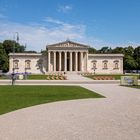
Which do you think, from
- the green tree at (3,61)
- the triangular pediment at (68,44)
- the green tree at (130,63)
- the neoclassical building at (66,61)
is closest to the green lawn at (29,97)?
the green tree at (3,61)

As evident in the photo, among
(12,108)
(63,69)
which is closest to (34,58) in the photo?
(63,69)

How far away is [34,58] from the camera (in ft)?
404

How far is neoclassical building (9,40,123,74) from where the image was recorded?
396ft

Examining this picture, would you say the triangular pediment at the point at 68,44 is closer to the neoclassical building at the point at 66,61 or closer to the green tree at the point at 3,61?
the neoclassical building at the point at 66,61

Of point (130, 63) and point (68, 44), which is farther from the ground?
point (68, 44)

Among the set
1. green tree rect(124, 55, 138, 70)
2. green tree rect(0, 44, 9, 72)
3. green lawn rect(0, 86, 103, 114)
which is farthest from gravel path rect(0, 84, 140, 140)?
green tree rect(124, 55, 138, 70)

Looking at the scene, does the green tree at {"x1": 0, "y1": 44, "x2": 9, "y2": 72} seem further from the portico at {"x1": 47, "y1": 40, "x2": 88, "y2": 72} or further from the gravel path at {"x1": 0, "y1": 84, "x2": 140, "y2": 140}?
the gravel path at {"x1": 0, "y1": 84, "x2": 140, "y2": 140}

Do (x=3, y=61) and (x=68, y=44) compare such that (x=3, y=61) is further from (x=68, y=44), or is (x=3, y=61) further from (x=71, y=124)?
(x=71, y=124)

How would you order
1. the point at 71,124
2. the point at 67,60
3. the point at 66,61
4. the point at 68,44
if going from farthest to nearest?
the point at 67,60
the point at 66,61
the point at 68,44
the point at 71,124

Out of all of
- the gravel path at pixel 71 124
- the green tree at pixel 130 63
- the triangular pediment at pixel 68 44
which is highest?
the triangular pediment at pixel 68 44

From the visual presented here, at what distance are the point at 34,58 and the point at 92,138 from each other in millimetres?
114671

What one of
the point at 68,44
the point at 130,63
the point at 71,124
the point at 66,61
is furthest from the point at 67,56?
the point at 71,124

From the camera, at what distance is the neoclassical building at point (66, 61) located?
4751 inches

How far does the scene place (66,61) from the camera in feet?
396
